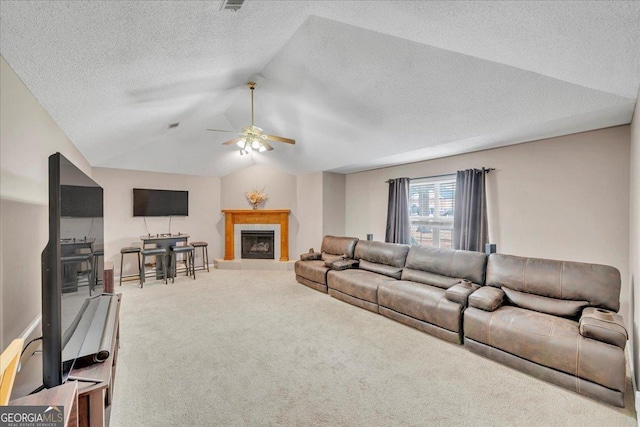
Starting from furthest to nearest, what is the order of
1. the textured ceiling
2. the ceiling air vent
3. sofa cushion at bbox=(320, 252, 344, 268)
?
sofa cushion at bbox=(320, 252, 344, 268), the ceiling air vent, the textured ceiling

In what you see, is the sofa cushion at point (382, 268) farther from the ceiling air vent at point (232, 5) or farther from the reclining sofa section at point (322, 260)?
the ceiling air vent at point (232, 5)

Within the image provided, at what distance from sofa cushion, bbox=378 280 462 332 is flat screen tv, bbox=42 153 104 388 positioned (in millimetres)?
3090

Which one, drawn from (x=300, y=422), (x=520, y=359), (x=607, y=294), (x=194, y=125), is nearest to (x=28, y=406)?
(x=300, y=422)

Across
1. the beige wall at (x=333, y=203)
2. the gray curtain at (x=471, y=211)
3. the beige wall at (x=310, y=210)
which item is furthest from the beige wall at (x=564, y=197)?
the beige wall at (x=310, y=210)

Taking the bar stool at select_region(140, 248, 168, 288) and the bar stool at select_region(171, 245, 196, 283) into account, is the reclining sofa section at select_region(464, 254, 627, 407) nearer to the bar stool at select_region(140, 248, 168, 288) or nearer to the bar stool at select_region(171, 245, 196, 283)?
the bar stool at select_region(171, 245, 196, 283)

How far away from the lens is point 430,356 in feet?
8.76

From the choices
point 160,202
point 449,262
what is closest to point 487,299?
point 449,262

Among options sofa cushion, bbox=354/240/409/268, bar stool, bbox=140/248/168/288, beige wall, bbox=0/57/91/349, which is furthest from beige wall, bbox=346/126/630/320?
bar stool, bbox=140/248/168/288

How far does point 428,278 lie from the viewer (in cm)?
374

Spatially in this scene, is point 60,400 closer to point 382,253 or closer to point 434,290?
point 434,290

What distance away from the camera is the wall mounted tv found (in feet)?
18.8

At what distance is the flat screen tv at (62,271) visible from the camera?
1.17 meters

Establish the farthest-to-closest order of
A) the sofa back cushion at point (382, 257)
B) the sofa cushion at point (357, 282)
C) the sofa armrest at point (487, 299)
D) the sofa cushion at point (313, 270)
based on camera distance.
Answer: the sofa cushion at point (313, 270)
the sofa back cushion at point (382, 257)
the sofa cushion at point (357, 282)
the sofa armrest at point (487, 299)

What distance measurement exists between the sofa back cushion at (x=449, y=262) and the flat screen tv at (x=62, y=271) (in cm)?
365
